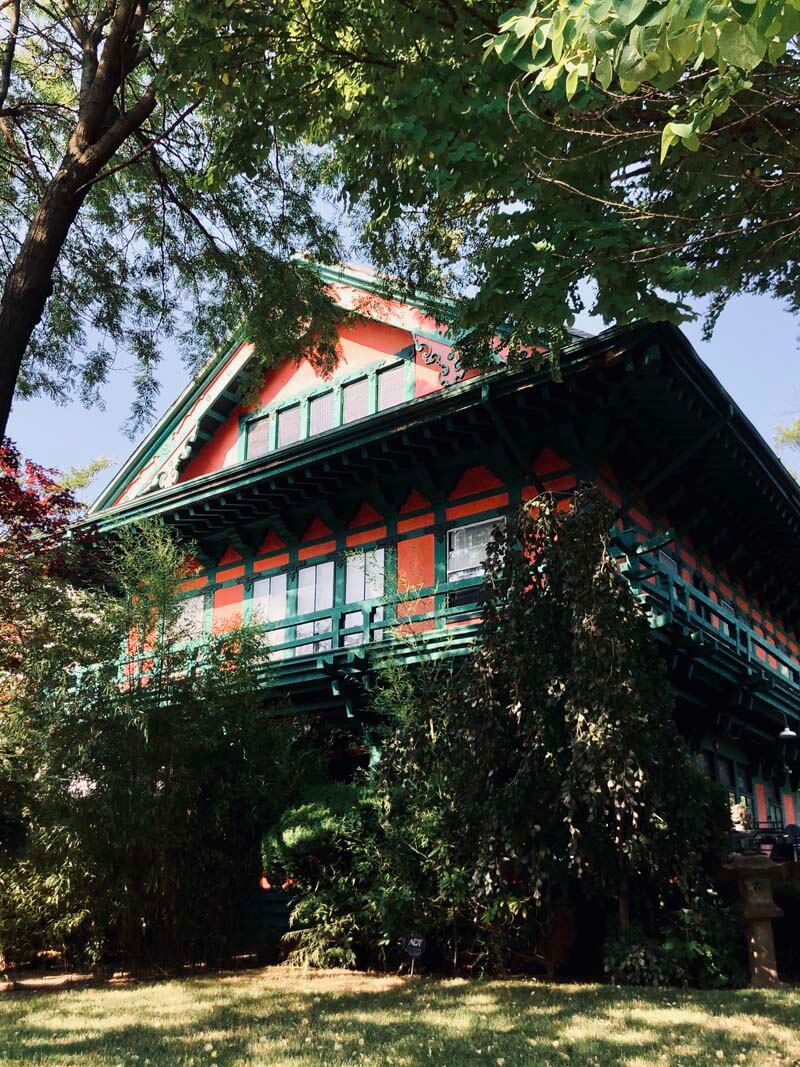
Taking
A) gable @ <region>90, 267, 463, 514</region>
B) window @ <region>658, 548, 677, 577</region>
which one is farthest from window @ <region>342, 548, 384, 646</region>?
window @ <region>658, 548, 677, 577</region>

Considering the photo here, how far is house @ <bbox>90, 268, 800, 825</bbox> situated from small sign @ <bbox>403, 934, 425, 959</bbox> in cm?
386

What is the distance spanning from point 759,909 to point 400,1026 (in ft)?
14.5

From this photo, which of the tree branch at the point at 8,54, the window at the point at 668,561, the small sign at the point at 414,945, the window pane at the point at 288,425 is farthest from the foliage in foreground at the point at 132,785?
the window at the point at 668,561

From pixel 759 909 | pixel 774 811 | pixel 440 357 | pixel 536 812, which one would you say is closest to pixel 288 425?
pixel 440 357

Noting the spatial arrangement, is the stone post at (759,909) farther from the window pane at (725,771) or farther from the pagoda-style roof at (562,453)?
the window pane at (725,771)

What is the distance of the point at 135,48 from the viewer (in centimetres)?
1023

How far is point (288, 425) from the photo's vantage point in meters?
19.7

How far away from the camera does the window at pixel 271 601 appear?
18.1 meters

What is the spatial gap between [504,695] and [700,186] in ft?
19.7

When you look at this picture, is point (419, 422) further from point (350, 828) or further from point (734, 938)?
point (734, 938)

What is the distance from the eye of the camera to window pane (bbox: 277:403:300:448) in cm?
1953

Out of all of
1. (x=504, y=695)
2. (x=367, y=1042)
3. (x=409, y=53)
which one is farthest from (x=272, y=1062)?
(x=409, y=53)

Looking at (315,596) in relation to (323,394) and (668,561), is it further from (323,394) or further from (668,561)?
(668,561)

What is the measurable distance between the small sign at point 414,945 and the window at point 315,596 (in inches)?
272
